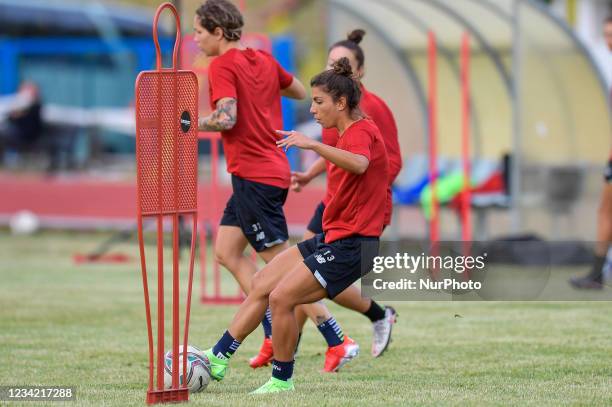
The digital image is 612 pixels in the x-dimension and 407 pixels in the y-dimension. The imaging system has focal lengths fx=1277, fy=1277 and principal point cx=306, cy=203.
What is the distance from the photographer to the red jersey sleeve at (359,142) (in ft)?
22.2

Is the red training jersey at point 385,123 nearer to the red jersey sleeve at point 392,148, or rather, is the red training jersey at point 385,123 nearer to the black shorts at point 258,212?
the red jersey sleeve at point 392,148

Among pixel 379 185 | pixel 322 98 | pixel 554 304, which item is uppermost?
pixel 322 98

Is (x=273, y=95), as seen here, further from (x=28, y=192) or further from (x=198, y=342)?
(x=28, y=192)

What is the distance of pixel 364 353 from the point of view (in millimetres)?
8961

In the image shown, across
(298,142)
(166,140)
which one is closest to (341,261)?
(298,142)

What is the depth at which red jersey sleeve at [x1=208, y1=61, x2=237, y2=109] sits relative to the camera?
7.94 metres

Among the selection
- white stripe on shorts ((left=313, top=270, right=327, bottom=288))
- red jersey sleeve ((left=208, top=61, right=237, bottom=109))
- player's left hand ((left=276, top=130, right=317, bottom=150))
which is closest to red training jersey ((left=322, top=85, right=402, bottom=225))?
red jersey sleeve ((left=208, top=61, right=237, bottom=109))

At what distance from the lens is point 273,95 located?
27.1ft

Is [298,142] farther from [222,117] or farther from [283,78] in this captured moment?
[283,78]

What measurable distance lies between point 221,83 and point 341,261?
5.57 ft

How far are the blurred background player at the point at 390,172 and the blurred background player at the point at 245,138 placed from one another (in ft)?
0.77

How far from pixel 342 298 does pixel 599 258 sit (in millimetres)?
4304

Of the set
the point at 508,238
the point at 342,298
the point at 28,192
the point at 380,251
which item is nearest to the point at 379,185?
the point at 380,251

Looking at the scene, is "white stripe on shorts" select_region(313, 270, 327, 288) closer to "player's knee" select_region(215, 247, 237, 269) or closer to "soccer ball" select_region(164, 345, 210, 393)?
"soccer ball" select_region(164, 345, 210, 393)
